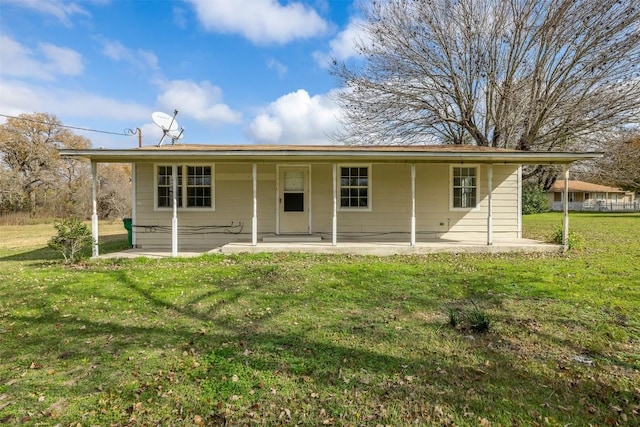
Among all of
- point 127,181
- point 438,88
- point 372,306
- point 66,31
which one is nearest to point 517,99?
point 438,88

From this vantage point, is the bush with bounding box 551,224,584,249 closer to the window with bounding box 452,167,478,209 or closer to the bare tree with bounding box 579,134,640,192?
the window with bounding box 452,167,478,209

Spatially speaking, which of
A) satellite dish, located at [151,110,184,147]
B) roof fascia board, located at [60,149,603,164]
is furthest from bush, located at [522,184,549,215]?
satellite dish, located at [151,110,184,147]

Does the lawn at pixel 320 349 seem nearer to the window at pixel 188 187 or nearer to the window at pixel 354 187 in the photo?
the window at pixel 188 187

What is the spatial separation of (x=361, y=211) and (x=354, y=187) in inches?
29.4

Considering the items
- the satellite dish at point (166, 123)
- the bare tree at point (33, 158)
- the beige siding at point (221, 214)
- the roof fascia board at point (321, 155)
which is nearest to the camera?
the roof fascia board at point (321, 155)

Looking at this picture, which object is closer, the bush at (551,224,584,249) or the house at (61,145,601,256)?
the bush at (551,224,584,249)

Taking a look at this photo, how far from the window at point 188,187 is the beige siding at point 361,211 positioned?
0.21m

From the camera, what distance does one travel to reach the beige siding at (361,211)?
32.9 feet

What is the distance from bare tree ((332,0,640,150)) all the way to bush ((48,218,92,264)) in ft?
42.4

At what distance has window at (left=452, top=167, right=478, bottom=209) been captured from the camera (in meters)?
10.4

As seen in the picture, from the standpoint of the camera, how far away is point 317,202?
1031 centimetres

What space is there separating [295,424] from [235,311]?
2.47 meters

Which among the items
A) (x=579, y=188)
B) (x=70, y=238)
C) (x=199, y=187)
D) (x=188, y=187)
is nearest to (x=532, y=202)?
(x=579, y=188)

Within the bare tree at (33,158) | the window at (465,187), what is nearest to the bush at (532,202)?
the window at (465,187)
